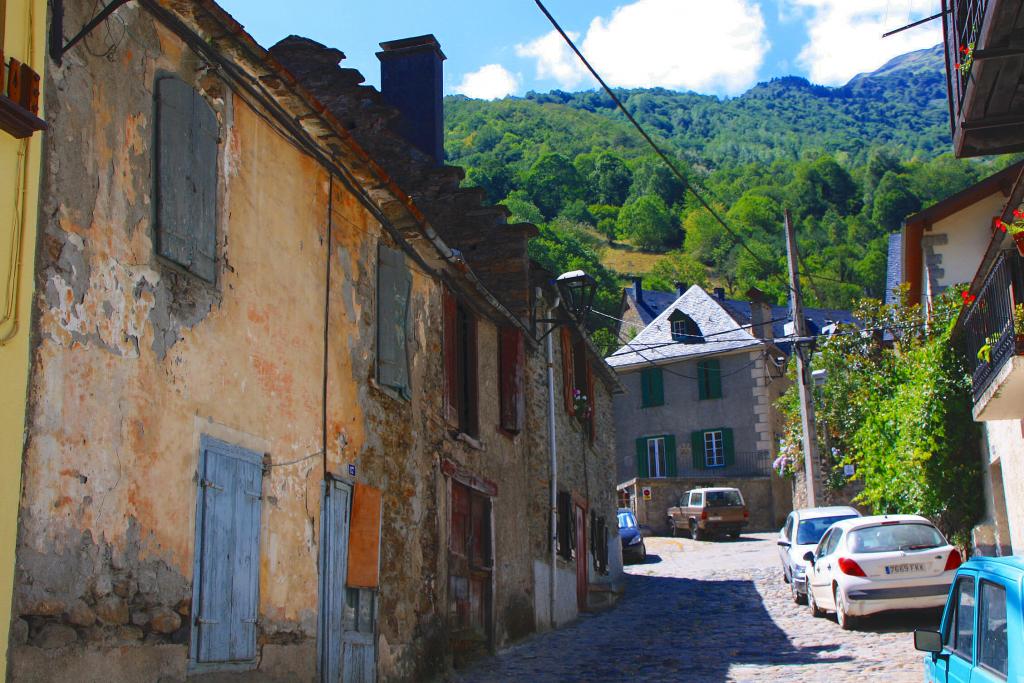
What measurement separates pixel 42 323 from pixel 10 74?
1264mm

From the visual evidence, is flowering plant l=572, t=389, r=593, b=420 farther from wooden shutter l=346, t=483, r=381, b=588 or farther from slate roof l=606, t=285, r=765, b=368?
slate roof l=606, t=285, r=765, b=368

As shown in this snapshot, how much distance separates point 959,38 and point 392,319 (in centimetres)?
659

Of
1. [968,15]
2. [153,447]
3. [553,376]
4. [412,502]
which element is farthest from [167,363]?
[553,376]

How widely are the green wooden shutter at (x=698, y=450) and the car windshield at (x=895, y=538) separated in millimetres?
25704

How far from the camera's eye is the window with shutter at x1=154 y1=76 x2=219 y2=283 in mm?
6742

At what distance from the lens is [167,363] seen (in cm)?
664

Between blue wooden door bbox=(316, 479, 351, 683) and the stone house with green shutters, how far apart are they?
1123 inches

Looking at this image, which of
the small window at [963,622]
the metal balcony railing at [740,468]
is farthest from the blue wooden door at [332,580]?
the metal balcony railing at [740,468]

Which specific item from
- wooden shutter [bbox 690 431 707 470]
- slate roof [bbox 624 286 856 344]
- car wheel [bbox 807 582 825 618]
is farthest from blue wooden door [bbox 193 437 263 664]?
slate roof [bbox 624 286 856 344]

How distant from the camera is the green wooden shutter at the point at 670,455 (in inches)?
1560

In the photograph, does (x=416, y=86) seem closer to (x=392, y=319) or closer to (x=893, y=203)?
(x=392, y=319)

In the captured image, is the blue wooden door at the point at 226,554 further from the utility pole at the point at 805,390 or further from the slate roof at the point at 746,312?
the slate roof at the point at 746,312

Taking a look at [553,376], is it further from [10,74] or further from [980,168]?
[980,168]

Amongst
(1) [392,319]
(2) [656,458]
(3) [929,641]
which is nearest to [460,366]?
(1) [392,319]
